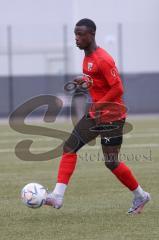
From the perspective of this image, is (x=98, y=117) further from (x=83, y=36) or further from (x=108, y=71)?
(x=83, y=36)

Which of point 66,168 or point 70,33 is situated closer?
point 66,168

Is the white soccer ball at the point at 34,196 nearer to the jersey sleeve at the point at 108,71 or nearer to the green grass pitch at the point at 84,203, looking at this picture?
the green grass pitch at the point at 84,203

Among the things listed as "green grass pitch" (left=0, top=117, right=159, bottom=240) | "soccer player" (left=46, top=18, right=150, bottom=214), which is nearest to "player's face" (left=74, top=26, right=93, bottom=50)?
"soccer player" (left=46, top=18, right=150, bottom=214)

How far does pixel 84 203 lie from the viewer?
9.35 metres

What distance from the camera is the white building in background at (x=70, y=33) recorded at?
29.9 m

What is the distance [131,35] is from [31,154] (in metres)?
15.9

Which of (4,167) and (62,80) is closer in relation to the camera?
(4,167)

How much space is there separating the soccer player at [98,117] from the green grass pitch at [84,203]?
311 mm

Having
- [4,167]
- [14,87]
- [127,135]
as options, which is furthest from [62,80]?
[4,167]

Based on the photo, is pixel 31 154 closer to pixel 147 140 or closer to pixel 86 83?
pixel 147 140

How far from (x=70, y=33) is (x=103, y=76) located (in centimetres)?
2172

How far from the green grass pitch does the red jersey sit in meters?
1.23

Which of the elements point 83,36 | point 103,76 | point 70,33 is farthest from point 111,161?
point 70,33

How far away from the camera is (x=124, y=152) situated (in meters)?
15.3
